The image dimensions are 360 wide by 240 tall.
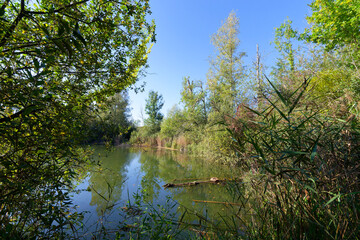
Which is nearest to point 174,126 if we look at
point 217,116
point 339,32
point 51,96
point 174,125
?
point 174,125

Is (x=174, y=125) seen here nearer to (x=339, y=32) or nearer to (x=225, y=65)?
(x=225, y=65)

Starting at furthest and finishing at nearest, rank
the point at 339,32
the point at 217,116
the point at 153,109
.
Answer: the point at 153,109 → the point at 217,116 → the point at 339,32

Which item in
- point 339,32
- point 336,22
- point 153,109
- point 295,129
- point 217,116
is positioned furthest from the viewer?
point 153,109

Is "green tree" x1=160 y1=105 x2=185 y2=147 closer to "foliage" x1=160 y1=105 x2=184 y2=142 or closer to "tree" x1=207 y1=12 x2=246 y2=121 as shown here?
"foliage" x1=160 y1=105 x2=184 y2=142

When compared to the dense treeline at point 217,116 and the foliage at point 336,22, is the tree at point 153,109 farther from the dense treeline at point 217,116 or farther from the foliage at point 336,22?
the foliage at point 336,22

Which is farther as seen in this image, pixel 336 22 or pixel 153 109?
pixel 153 109

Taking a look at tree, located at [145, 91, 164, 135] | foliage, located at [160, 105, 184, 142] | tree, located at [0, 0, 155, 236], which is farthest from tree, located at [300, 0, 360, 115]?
tree, located at [145, 91, 164, 135]

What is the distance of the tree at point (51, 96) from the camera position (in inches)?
60.1

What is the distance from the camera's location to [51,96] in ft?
5.13

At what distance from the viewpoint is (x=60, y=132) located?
224 cm

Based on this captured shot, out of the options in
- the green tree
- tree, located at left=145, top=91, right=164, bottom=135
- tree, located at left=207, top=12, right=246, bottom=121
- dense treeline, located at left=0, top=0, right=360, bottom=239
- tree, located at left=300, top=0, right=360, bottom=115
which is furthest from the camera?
tree, located at left=145, top=91, right=164, bottom=135

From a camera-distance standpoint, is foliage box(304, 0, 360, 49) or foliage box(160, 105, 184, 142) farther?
foliage box(160, 105, 184, 142)

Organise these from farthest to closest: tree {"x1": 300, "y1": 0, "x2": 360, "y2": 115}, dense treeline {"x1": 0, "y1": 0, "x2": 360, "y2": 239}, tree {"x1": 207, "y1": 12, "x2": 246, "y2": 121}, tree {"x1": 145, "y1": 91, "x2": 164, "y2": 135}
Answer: tree {"x1": 145, "y1": 91, "x2": 164, "y2": 135}
tree {"x1": 207, "y1": 12, "x2": 246, "y2": 121}
tree {"x1": 300, "y1": 0, "x2": 360, "y2": 115}
dense treeline {"x1": 0, "y1": 0, "x2": 360, "y2": 239}

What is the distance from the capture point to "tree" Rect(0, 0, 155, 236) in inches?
60.1
